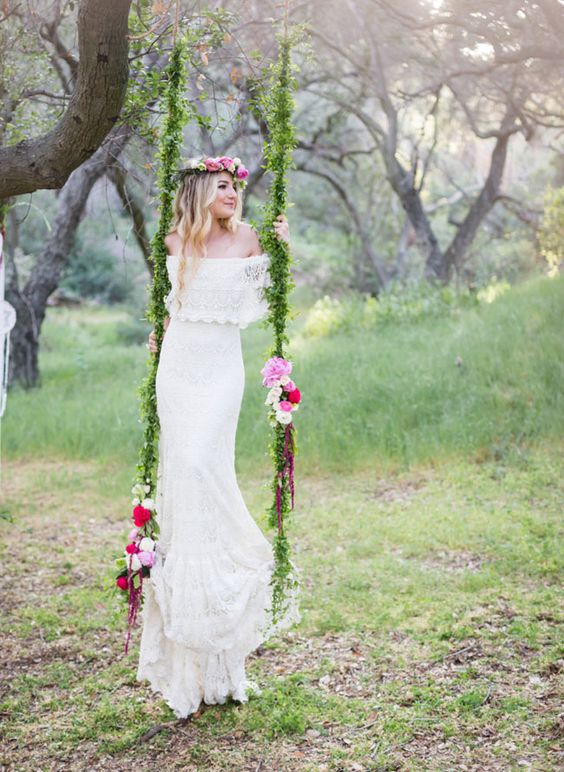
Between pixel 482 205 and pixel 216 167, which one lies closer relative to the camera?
pixel 216 167

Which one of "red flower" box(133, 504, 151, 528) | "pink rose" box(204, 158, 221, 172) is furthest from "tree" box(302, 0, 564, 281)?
"red flower" box(133, 504, 151, 528)

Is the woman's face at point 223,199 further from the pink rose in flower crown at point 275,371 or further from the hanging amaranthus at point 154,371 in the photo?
the pink rose in flower crown at point 275,371

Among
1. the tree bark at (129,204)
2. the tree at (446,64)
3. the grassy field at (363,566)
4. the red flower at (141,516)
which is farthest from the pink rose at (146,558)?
the tree at (446,64)

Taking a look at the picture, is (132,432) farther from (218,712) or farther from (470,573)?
(218,712)

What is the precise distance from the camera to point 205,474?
3.82 meters

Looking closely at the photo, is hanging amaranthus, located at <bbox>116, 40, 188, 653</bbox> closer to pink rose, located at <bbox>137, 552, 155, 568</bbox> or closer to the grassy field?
pink rose, located at <bbox>137, 552, 155, 568</bbox>

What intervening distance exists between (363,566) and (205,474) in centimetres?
260

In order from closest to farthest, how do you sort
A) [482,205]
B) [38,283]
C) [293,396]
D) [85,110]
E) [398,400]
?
[85,110], [293,396], [398,400], [38,283], [482,205]

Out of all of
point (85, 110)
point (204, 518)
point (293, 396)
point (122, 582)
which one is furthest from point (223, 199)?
point (122, 582)

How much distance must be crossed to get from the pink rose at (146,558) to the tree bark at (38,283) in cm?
788

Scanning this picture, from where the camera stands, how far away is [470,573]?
569 cm

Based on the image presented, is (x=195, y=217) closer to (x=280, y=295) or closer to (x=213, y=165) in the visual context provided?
(x=213, y=165)

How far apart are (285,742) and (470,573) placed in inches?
87.9

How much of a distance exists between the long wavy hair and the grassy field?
1266 mm
